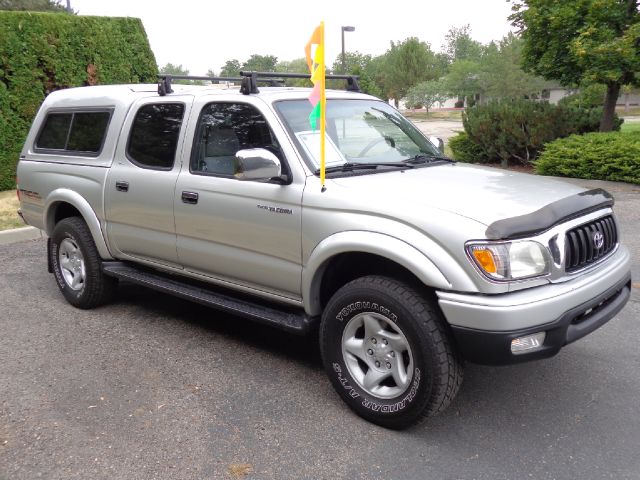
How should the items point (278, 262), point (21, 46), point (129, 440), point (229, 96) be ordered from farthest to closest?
point (21, 46)
point (229, 96)
point (278, 262)
point (129, 440)

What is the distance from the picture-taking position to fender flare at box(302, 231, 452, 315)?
300 centimetres

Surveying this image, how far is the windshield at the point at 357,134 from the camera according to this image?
12.6ft

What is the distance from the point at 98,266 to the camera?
517 centimetres

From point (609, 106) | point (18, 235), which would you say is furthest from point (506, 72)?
point (18, 235)

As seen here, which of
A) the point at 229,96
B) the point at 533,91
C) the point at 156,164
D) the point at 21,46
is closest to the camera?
the point at 229,96

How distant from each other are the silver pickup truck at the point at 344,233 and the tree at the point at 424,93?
2012 inches

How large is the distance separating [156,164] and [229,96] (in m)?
0.84

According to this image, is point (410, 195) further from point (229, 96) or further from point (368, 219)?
point (229, 96)

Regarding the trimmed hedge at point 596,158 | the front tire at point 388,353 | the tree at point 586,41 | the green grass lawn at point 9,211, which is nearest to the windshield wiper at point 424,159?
the front tire at point 388,353

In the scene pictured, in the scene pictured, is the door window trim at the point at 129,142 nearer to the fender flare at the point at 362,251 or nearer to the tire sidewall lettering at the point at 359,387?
the fender flare at the point at 362,251

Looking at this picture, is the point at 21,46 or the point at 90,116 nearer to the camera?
the point at 90,116

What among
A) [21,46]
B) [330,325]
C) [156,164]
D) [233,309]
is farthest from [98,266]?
[21,46]

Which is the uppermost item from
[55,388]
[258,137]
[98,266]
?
[258,137]

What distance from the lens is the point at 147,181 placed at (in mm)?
4516
